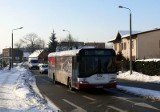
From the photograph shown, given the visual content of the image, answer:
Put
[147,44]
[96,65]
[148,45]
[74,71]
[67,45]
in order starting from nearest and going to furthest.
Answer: [96,65] < [74,71] < [147,44] < [148,45] < [67,45]

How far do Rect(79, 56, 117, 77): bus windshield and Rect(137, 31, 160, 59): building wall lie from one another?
4506 cm

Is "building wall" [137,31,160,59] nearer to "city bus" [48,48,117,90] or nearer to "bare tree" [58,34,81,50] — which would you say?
"bare tree" [58,34,81,50]

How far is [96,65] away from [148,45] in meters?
46.8

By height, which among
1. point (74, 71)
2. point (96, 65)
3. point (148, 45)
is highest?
point (148, 45)

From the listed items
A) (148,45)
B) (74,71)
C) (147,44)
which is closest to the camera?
(74,71)

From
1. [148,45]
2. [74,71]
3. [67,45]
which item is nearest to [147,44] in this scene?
[148,45]

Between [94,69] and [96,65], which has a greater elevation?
[96,65]

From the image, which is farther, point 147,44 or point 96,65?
point 147,44

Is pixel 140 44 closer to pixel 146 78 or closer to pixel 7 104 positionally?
pixel 146 78

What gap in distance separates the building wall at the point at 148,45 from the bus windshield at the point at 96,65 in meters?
45.1

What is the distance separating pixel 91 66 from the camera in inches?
882

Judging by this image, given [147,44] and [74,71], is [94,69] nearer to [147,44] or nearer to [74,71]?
[74,71]

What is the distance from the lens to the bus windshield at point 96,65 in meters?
22.3

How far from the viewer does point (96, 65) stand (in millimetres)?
22469
